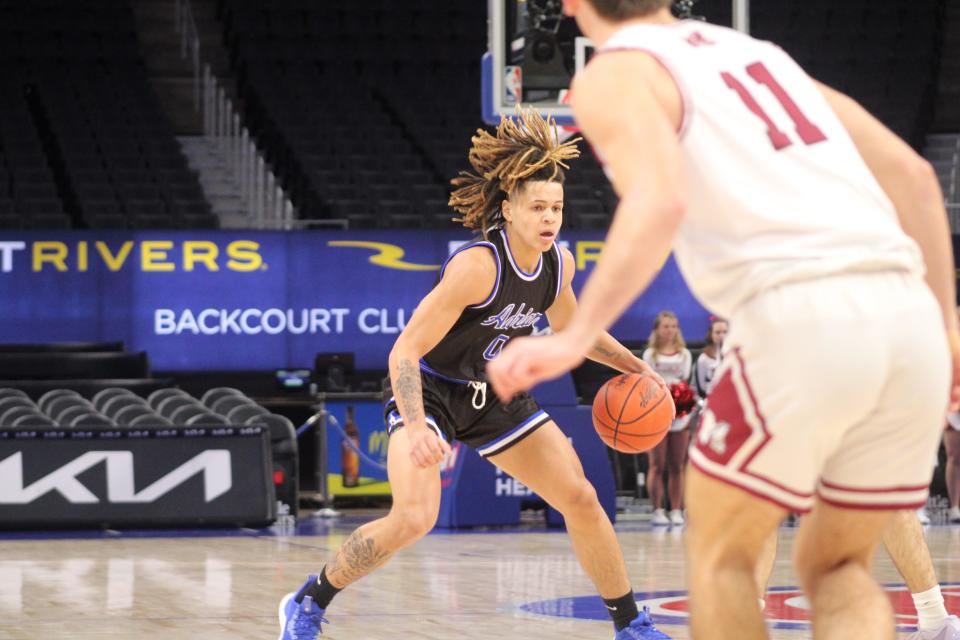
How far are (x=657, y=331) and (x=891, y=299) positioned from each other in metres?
9.34

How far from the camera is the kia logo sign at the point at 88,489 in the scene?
11273 mm

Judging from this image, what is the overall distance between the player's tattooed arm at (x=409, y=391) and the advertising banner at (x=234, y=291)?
1021 cm

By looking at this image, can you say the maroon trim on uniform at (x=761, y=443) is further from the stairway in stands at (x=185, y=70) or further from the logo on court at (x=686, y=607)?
the stairway in stands at (x=185, y=70)

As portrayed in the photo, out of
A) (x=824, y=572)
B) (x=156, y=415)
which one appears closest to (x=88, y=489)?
(x=156, y=415)

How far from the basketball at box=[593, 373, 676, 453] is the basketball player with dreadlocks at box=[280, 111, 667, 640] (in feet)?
Result: 0.42

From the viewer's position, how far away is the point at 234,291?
1534 cm

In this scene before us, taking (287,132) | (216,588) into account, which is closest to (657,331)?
(216,588)

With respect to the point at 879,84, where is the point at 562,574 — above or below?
below

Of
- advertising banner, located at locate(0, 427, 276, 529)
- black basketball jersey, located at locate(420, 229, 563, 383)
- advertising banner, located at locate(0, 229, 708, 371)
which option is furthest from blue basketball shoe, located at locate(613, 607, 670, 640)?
advertising banner, located at locate(0, 229, 708, 371)

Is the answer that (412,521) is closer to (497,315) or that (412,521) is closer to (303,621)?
(303,621)

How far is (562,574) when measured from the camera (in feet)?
28.2

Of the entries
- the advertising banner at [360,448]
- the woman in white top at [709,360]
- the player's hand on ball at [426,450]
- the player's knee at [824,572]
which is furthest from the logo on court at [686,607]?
the advertising banner at [360,448]

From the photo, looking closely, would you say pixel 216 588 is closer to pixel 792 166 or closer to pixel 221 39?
pixel 792 166

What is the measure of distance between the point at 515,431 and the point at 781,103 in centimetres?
273
